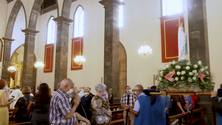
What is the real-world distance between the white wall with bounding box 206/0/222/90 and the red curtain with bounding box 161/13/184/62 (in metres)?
1.52

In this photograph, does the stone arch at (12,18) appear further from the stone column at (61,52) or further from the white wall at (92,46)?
the stone column at (61,52)

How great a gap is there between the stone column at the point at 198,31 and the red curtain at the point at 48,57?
1330 centimetres

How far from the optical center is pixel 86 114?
3.75 metres

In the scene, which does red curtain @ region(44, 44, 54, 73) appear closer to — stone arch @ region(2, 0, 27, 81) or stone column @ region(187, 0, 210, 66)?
stone arch @ region(2, 0, 27, 81)

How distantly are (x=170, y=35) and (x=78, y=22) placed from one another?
822 cm

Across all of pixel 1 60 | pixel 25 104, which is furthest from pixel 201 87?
pixel 1 60

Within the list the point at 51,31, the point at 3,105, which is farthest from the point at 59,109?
the point at 51,31

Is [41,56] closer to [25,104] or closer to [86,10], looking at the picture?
[86,10]

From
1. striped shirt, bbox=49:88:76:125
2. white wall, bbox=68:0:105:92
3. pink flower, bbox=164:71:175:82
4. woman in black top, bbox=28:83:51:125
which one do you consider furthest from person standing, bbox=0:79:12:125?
white wall, bbox=68:0:105:92

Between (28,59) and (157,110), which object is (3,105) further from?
(28,59)

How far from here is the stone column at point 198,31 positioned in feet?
21.7

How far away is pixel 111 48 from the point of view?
9312 mm

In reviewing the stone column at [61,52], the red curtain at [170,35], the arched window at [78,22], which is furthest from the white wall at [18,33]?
the red curtain at [170,35]

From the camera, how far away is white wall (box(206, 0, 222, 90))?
9328 mm
